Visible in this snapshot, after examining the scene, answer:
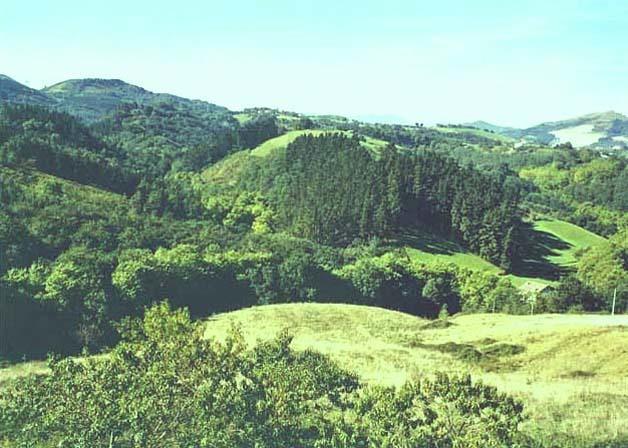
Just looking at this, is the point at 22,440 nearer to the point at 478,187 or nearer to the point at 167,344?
the point at 167,344

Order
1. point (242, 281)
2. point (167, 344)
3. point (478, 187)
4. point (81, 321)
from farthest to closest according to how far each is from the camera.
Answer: point (478, 187) → point (242, 281) → point (81, 321) → point (167, 344)

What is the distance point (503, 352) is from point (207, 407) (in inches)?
1262

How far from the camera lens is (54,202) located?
274ft

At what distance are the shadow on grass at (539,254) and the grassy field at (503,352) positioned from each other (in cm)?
4585

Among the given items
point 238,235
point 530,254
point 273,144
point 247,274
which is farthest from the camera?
point 273,144

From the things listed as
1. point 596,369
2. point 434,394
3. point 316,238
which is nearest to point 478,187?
point 316,238

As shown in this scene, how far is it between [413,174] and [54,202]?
7707cm

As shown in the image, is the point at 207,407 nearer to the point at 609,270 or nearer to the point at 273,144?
the point at 609,270

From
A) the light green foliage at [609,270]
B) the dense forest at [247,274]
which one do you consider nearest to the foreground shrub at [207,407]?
the dense forest at [247,274]

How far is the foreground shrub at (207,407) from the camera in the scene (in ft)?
58.8

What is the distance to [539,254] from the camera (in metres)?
121

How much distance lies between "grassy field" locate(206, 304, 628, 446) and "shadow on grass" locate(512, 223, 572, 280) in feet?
150

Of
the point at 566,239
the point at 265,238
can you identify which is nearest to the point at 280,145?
the point at 566,239

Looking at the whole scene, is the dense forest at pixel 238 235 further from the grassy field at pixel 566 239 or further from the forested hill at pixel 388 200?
the grassy field at pixel 566 239
